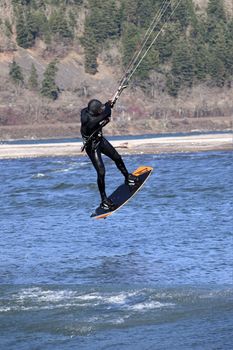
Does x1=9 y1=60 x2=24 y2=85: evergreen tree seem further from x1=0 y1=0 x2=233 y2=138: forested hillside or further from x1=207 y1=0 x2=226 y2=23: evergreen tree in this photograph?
x1=207 y1=0 x2=226 y2=23: evergreen tree

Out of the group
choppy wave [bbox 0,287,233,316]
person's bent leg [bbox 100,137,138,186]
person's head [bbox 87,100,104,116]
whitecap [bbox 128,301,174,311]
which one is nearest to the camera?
person's head [bbox 87,100,104,116]

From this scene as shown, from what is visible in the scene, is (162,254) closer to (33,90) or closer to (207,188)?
(207,188)

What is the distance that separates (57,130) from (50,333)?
423 ft

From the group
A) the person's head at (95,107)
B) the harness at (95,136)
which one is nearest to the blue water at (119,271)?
the harness at (95,136)

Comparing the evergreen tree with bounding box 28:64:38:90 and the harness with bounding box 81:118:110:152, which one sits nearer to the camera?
the harness with bounding box 81:118:110:152

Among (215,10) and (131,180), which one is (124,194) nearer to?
(131,180)

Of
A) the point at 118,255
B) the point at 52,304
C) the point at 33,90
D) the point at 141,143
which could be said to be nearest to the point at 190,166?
the point at 141,143

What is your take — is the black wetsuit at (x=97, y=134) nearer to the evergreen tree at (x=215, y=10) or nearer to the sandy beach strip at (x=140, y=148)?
the sandy beach strip at (x=140, y=148)

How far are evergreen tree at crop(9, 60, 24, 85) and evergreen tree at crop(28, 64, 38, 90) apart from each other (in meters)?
1.71

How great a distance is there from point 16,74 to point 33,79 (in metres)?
4.13

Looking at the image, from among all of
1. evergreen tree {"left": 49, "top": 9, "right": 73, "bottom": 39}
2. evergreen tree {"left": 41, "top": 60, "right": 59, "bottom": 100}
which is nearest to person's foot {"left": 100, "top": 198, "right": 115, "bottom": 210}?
evergreen tree {"left": 41, "top": 60, "right": 59, "bottom": 100}

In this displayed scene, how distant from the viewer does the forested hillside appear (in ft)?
511

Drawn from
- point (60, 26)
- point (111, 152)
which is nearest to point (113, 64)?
point (60, 26)

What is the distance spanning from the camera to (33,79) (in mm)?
158375
